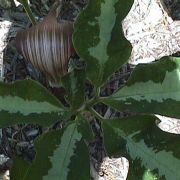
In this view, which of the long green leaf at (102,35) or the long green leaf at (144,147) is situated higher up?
the long green leaf at (102,35)

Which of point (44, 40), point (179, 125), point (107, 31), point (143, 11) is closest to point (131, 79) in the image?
point (107, 31)

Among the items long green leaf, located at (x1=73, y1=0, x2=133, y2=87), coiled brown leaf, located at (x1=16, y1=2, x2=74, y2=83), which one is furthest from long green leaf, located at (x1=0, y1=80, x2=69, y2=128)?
coiled brown leaf, located at (x1=16, y1=2, x2=74, y2=83)

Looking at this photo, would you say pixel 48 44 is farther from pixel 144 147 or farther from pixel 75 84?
pixel 144 147

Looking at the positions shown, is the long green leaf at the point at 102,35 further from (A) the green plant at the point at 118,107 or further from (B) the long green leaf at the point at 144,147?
(B) the long green leaf at the point at 144,147

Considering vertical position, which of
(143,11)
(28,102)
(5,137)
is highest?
(143,11)

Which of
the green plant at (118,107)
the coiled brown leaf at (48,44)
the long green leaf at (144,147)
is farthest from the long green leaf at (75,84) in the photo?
the coiled brown leaf at (48,44)

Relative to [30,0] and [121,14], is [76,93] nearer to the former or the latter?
[121,14]
